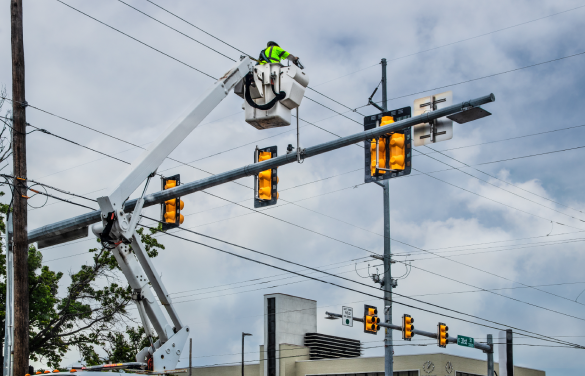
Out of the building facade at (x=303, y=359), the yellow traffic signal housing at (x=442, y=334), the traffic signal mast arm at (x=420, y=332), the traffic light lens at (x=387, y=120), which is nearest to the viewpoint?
the traffic light lens at (x=387, y=120)

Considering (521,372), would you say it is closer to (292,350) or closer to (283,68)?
(292,350)

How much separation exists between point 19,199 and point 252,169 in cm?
683

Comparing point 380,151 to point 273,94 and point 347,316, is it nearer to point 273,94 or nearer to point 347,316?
point 273,94

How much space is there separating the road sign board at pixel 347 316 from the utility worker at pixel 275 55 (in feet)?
54.0

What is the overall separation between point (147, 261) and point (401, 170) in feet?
16.8

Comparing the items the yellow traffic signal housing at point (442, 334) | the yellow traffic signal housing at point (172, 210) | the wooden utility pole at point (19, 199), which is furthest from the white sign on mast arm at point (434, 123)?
the yellow traffic signal housing at point (442, 334)

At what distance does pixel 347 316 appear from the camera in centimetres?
2878

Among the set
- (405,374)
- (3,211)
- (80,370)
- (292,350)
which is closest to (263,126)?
(80,370)

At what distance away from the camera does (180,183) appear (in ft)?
51.9

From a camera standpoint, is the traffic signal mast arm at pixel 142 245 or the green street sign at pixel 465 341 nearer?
the traffic signal mast arm at pixel 142 245

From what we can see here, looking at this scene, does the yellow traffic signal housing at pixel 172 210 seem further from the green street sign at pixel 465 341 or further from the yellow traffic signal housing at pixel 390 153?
the green street sign at pixel 465 341

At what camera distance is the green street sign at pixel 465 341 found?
31328 mm

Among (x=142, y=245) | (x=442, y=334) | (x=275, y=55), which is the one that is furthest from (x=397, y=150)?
(x=442, y=334)

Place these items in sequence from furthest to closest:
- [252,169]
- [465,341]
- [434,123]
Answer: [465,341] < [252,169] < [434,123]
